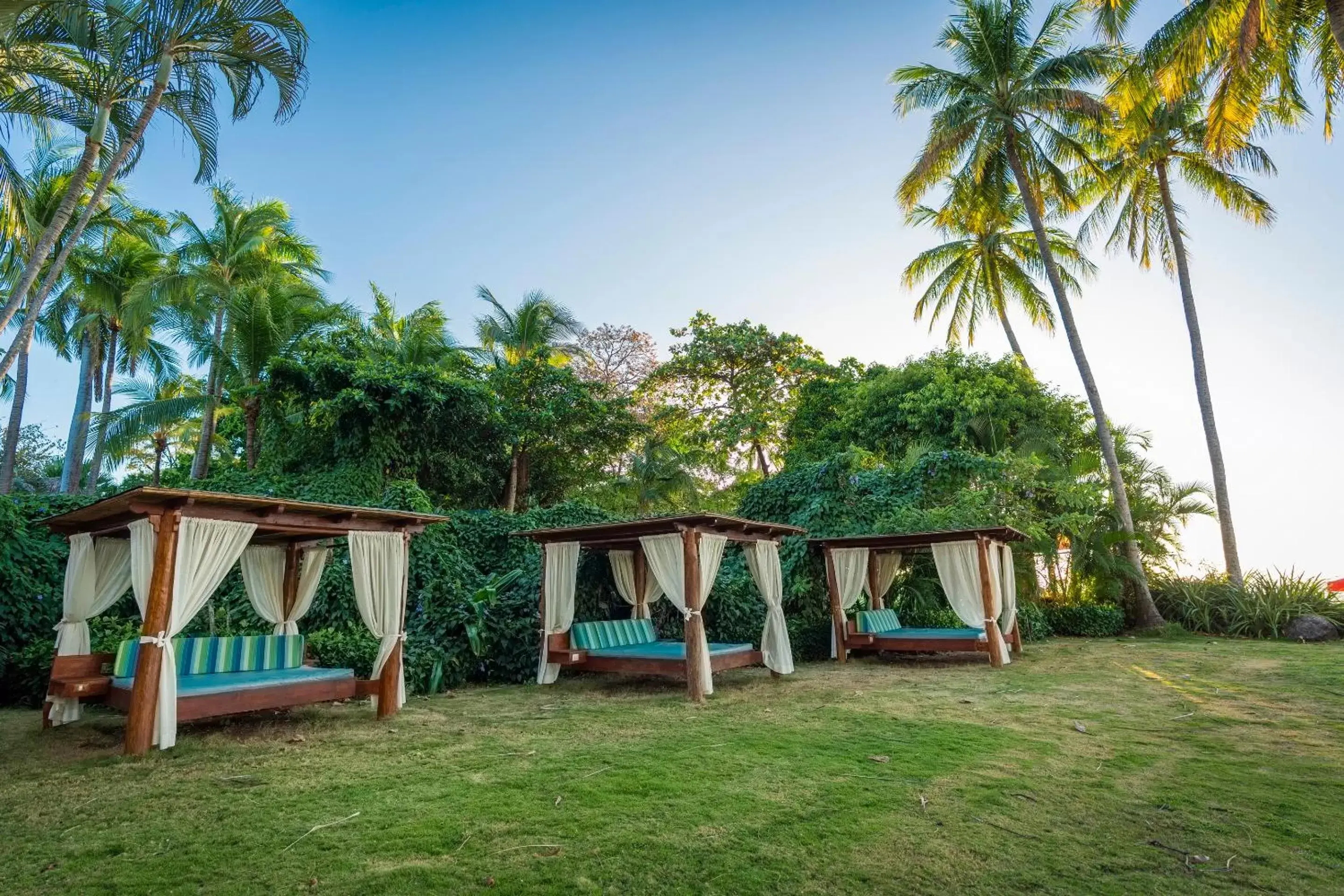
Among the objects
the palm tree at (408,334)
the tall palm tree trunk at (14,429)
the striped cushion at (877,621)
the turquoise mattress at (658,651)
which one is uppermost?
the palm tree at (408,334)

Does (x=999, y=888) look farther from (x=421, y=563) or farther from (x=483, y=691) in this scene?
(x=421, y=563)

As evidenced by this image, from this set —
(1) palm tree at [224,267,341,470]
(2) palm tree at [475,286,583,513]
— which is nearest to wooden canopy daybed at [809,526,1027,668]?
(2) palm tree at [475,286,583,513]

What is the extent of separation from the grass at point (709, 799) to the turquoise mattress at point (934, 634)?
3.34m

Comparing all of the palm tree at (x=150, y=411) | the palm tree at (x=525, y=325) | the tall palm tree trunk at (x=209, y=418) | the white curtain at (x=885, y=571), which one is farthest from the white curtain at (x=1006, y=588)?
the palm tree at (x=150, y=411)

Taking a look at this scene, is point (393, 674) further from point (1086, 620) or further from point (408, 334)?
point (1086, 620)

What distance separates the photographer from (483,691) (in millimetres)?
8852

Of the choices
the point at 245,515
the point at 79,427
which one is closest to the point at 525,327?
the point at 79,427

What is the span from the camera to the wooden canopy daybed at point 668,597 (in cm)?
832

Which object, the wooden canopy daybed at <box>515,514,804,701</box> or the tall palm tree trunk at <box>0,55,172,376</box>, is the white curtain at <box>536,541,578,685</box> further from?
the tall palm tree trunk at <box>0,55,172,376</box>

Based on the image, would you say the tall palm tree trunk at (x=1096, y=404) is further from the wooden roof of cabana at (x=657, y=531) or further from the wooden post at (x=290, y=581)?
the wooden post at (x=290, y=581)

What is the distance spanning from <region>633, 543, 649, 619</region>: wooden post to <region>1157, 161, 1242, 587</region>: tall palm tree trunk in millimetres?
12441

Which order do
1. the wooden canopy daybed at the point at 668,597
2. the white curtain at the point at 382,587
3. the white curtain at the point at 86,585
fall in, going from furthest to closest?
the wooden canopy daybed at the point at 668,597 < the white curtain at the point at 382,587 < the white curtain at the point at 86,585

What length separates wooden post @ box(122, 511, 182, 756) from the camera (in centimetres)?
533

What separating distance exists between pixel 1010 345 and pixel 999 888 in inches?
707
